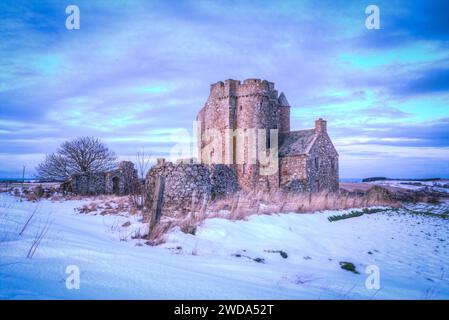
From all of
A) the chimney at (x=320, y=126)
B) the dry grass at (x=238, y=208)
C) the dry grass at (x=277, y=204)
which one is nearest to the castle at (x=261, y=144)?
the chimney at (x=320, y=126)

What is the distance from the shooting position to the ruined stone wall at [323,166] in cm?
3062

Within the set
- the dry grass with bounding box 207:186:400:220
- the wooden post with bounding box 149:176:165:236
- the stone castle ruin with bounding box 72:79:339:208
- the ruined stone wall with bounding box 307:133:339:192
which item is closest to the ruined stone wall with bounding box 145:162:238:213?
the dry grass with bounding box 207:186:400:220

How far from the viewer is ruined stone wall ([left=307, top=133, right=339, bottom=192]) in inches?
1206

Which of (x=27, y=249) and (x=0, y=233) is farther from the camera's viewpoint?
(x=0, y=233)

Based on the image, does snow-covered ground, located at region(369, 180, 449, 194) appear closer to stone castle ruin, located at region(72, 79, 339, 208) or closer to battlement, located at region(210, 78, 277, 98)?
stone castle ruin, located at region(72, 79, 339, 208)

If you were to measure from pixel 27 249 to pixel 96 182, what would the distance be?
25.2 meters

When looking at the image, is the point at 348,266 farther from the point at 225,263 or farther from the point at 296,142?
the point at 296,142

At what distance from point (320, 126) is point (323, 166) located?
13.2 ft

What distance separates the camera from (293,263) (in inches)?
266

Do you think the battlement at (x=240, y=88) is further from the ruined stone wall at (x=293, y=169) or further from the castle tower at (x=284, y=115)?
the ruined stone wall at (x=293, y=169)

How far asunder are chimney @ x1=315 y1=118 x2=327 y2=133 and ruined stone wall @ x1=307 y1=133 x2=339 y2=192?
1.41 ft
